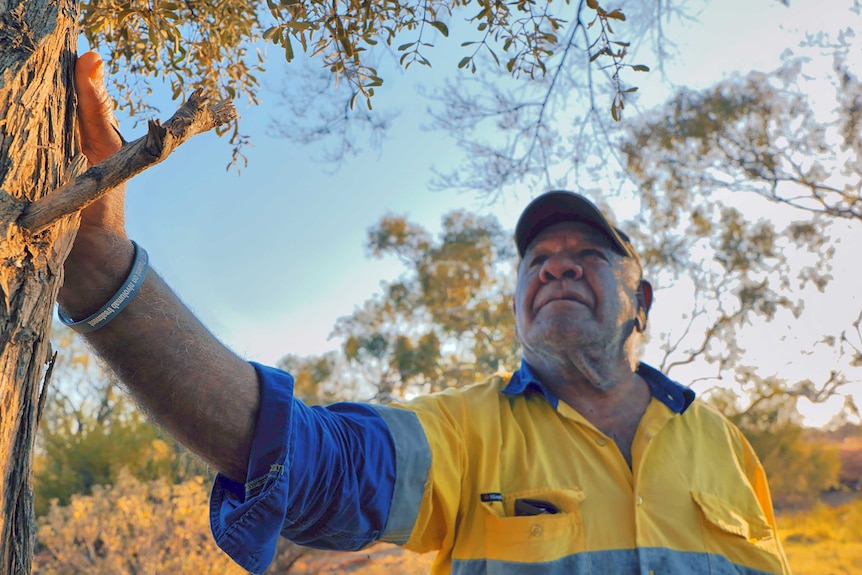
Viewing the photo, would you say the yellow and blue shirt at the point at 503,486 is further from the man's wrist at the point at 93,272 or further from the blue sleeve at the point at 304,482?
the man's wrist at the point at 93,272

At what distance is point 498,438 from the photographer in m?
2.20

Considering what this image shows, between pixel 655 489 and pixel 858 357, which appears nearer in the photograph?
pixel 655 489

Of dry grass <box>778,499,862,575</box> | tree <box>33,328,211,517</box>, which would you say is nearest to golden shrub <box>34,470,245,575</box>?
tree <box>33,328,211,517</box>

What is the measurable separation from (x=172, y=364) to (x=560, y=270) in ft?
6.11

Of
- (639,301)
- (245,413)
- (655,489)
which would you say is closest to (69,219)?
(245,413)

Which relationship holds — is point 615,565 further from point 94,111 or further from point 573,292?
point 94,111

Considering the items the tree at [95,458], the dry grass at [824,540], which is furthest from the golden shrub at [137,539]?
the dry grass at [824,540]

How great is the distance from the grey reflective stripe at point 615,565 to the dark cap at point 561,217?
1.37 meters

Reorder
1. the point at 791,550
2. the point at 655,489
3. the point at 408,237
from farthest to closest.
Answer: the point at 408,237
the point at 791,550
the point at 655,489

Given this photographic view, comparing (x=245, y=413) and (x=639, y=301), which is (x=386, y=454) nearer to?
(x=245, y=413)

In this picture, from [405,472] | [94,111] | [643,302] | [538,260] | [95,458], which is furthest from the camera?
[95,458]

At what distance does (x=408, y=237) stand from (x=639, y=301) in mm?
13866

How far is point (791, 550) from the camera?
44.8 ft

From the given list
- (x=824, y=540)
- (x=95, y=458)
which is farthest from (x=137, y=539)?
(x=824, y=540)
